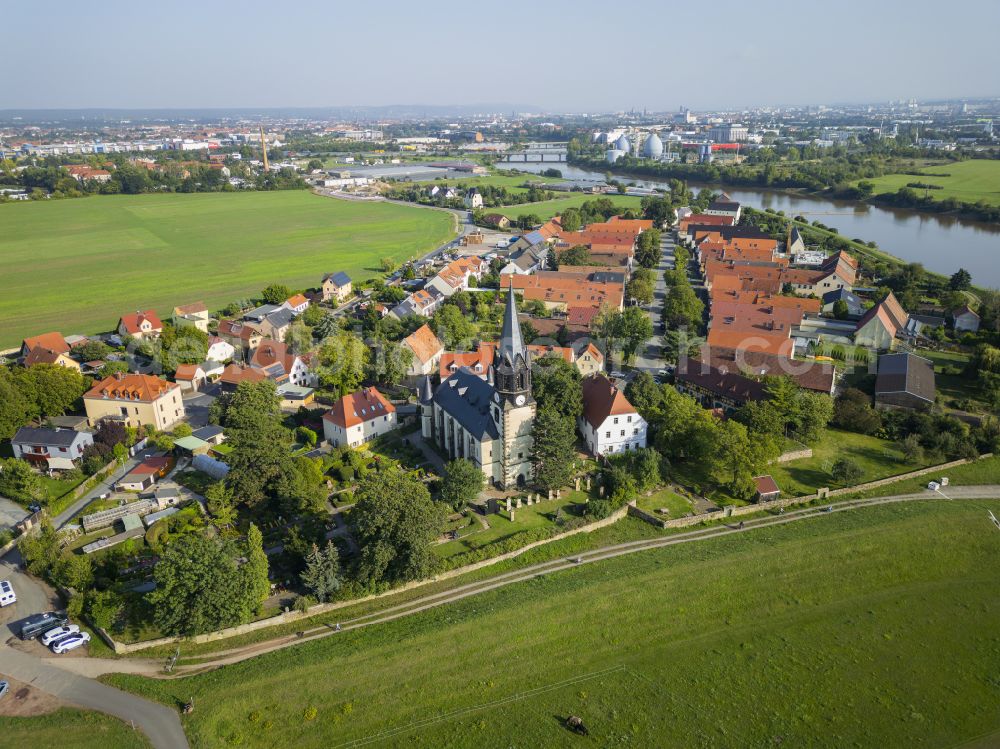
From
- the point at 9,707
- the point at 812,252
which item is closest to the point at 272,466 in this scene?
the point at 9,707

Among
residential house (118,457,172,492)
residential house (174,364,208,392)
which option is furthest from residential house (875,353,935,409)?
residential house (174,364,208,392)

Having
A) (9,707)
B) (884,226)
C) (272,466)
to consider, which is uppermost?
(884,226)

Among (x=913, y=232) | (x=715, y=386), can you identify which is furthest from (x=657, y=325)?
(x=913, y=232)

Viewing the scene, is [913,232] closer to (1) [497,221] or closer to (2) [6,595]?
(1) [497,221]

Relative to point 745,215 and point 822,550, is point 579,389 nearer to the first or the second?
point 822,550

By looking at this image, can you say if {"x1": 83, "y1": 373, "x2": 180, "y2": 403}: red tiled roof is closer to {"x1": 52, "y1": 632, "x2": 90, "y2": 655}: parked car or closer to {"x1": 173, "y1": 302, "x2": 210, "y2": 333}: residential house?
{"x1": 173, "y1": 302, "x2": 210, "y2": 333}: residential house
